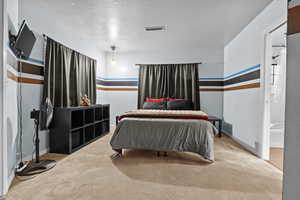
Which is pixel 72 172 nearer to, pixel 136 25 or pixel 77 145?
pixel 77 145

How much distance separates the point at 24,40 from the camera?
6.33 ft

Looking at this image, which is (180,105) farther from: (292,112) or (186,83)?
(292,112)

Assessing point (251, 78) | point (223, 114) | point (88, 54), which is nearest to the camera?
point (251, 78)

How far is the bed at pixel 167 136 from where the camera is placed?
2416mm

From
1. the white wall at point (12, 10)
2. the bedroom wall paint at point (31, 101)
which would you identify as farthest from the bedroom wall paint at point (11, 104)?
the bedroom wall paint at point (31, 101)

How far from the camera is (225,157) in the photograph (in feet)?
8.63

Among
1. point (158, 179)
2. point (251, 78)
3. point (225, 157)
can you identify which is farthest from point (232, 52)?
point (158, 179)

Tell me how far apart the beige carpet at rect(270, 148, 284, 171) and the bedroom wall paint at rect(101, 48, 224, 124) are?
185cm

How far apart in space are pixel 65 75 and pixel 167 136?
8.01 ft

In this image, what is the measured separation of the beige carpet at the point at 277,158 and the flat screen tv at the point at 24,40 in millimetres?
3893

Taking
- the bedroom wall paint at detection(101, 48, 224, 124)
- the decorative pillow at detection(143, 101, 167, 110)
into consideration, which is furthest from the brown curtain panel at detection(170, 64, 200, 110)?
the decorative pillow at detection(143, 101, 167, 110)

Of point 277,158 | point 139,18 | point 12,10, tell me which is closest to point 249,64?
point 277,158

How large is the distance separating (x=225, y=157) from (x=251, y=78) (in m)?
1.60

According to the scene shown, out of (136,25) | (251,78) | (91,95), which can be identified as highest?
(136,25)
